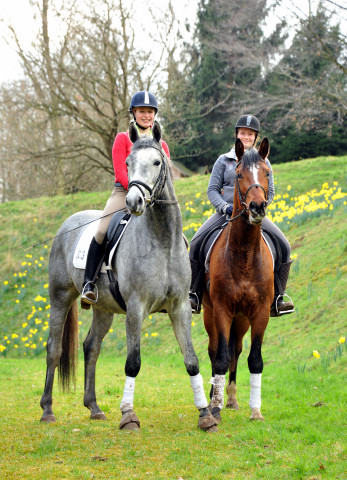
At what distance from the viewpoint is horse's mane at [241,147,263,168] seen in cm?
554

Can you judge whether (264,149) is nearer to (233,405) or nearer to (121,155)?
(121,155)

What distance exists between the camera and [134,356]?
5465mm

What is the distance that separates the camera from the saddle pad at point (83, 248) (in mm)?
6559

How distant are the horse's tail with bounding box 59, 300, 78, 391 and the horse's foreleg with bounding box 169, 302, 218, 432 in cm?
200

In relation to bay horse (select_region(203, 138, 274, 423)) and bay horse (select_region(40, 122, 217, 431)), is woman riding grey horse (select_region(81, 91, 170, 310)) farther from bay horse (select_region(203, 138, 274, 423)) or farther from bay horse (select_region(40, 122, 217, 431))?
bay horse (select_region(203, 138, 274, 423))

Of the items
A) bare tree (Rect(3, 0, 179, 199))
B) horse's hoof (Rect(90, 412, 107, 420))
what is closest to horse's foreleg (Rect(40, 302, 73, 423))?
horse's hoof (Rect(90, 412, 107, 420))

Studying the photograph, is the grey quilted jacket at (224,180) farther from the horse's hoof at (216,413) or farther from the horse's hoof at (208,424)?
the horse's hoof at (208,424)

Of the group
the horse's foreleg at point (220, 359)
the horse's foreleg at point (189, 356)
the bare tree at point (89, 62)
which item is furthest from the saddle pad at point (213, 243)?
the bare tree at point (89, 62)

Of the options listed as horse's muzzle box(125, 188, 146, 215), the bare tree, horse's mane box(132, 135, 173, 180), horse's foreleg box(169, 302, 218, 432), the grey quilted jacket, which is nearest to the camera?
horse's muzzle box(125, 188, 146, 215)

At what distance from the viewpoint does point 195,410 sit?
269 inches

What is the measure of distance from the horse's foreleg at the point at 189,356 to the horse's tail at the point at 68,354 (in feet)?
6.57

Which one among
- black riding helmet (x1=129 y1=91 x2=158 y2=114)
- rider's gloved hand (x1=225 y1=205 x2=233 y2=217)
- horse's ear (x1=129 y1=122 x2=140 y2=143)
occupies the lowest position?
rider's gloved hand (x1=225 y1=205 x2=233 y2=217)

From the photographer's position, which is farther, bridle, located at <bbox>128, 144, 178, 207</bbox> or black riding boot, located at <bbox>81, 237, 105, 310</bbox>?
black riding boot, located at <bbox>81, 237, 105, 310</bbox>

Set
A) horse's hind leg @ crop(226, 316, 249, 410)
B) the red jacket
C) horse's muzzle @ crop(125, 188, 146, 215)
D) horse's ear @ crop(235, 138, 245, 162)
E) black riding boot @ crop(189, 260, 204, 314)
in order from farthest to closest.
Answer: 1. black riding boot @ crop(189, 260, 204, 314)
2. horse's hind leg @ crop(226, 316, 249, 410)
3. the red jacket
4. horse's ear @ crop(235, 138, 245, 162)
5. horse's muzzle @ crop(125, 188, 146, 215)
